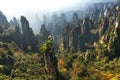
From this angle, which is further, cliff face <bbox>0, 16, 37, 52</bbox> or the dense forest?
cliff face <bbox>0, 16, 37, 52</bbox>

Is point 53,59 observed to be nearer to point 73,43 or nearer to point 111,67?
point 111,67

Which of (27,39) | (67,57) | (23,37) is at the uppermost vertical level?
(23,37)

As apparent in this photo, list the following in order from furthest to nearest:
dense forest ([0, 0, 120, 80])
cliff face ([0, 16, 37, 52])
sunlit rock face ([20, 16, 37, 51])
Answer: sunlit rock face ([20, 16, 37, 51]) → cliff face ([0, 16, 37, 52]) → dense forest ([0, 0, 120, 80])

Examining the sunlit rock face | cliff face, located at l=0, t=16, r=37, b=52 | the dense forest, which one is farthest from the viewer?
the sunlit rock face

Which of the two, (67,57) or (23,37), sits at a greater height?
(23,37)

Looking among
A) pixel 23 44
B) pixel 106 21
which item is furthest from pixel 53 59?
pixel 106 21

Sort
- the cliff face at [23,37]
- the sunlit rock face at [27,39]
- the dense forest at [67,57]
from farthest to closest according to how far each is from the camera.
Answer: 1. the sunlit rock face at [27,39]
2. the cliff face at [23,37]
3. the dense forest at [67,57]

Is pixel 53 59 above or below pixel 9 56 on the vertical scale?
below

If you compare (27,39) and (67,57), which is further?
(27,39)

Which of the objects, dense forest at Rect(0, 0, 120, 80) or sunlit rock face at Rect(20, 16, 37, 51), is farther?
sunlit rock face at Rect(20, 16, 37, 51)

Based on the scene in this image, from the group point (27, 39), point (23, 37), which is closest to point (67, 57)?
point (27, 39)

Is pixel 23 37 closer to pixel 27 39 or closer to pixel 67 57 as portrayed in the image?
pixel 27 39
